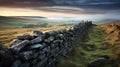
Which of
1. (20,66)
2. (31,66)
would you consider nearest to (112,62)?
(31,66)

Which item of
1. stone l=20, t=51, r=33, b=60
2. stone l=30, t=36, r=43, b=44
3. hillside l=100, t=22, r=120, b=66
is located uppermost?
stone l=30, t=36, r=43, b=44

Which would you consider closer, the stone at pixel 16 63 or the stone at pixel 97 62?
the stone at pixel 16 63

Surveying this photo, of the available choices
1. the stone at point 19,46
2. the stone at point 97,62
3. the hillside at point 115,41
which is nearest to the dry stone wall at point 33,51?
the stone at point 19,46

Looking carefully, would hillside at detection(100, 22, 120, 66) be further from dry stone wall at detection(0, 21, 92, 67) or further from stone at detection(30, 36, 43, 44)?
stone at detection(30, 36, 43, 44)

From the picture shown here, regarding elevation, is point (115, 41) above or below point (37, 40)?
below

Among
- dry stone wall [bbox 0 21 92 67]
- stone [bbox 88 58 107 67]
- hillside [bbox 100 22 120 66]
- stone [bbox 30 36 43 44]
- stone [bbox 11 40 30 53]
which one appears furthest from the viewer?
hillside [bbox 100 22 120 66]

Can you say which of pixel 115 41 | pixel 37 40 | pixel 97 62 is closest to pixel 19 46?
pixel 37 40

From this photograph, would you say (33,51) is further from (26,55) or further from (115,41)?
(115,41)

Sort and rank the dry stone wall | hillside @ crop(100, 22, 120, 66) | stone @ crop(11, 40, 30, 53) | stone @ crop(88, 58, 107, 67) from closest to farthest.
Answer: the dry stone wall < stone @ crop(11, 40, 30, 53) < stone @ crop(88, 58, 107, 67) < hillside @ crop(100, 22, 120, 66)

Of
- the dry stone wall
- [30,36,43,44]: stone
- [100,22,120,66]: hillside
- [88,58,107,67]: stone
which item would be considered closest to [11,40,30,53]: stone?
the dry stone wall

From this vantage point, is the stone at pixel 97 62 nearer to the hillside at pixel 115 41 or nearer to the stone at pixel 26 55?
the hillside at pixel 115 41

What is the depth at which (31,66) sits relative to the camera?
7.74 metres

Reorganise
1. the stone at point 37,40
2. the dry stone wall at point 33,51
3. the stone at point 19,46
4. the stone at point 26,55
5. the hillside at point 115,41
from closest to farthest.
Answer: the dry stone wall at point 33,51 < the stone at point 19,46 < the stone at point 26,55 < the stone at point 37,40 < the hillside at point 115,41

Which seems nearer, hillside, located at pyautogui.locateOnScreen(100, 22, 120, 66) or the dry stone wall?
the dry stone wall
